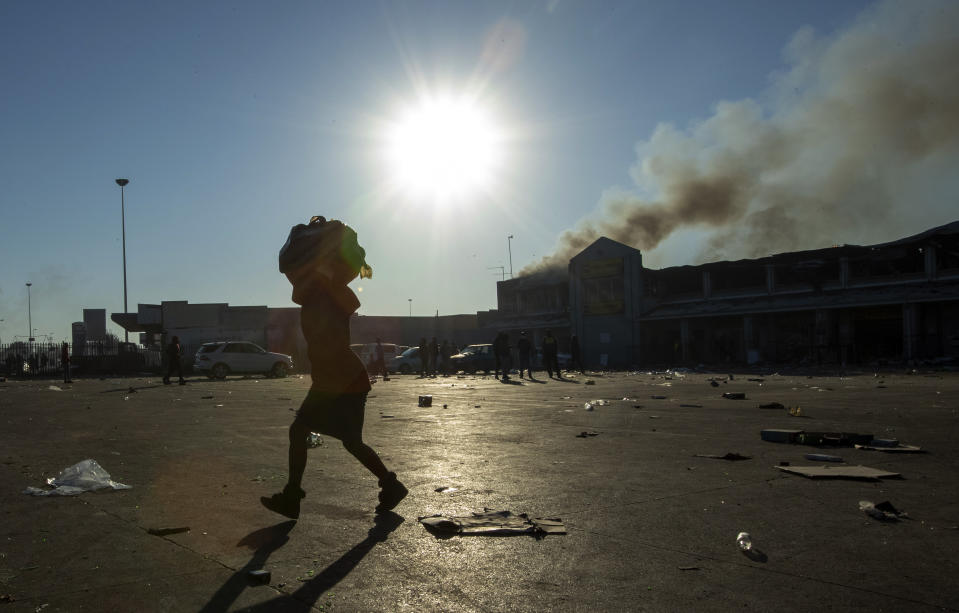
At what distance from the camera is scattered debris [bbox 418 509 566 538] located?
13.4ft

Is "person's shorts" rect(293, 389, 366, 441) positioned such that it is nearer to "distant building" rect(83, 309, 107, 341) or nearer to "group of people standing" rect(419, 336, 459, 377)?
"group of people standing" rect(419, 336, 459, 377)

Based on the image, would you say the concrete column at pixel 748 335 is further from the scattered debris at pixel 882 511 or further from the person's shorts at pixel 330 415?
the person's shorts at pixel 330 415

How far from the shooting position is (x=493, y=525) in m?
4.21

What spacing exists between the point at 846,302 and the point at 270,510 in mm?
38313

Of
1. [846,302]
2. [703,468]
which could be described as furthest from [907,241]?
[703,468]

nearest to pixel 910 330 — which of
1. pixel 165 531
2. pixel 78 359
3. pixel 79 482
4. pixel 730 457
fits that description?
pixel 730 457

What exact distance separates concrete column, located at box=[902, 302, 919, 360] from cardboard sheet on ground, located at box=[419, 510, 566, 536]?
36127mm

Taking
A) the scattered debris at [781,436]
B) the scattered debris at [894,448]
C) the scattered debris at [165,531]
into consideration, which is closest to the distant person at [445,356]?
→ the scattered debris at [781,436]

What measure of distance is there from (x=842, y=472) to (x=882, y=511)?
53.4 inches

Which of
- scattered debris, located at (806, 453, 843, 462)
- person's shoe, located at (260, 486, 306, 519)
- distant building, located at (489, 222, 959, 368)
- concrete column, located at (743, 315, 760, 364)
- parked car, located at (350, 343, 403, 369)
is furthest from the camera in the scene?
concrete column, located at (743, 315, 760, 364)

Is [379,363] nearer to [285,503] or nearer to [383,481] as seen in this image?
[383,481]

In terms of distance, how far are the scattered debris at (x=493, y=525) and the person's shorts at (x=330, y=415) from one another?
2.66ft

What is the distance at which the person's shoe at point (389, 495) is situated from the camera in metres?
4.68

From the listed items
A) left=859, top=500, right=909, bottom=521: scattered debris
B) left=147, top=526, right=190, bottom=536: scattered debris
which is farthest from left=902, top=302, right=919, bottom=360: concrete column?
left=147, top=526, right=190, bottom=536: scattered debris
